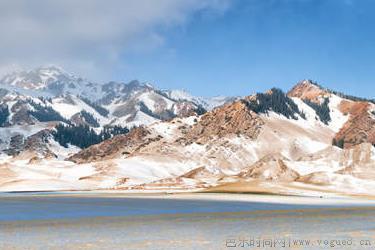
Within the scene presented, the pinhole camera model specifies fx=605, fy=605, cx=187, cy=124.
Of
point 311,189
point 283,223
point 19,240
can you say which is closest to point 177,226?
point 283,223

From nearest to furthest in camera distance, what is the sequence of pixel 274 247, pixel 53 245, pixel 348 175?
1. pixel 274 247
2. pixel 53 245
3. pixel 348 175

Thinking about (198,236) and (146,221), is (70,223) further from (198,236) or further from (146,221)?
(198,236)

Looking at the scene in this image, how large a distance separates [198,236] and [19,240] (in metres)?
15.2

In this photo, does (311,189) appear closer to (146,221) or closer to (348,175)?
(348,175)

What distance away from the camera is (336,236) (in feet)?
166

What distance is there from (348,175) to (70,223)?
131 m

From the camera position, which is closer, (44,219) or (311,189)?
(44,219)

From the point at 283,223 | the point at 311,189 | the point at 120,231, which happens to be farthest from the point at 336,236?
the point at 311,189

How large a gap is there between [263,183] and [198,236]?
134361mm

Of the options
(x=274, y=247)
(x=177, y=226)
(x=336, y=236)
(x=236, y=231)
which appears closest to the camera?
(x=274, y=247)

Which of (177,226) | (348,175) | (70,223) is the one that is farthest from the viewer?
(348,175)

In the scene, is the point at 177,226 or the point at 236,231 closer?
the point at 236,231

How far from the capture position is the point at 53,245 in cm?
4716

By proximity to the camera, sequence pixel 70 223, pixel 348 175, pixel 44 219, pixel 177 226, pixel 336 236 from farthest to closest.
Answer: pixel 348 175, pixel 44 219, pixel 70 223, pixel 177 226, pixel 336 236
